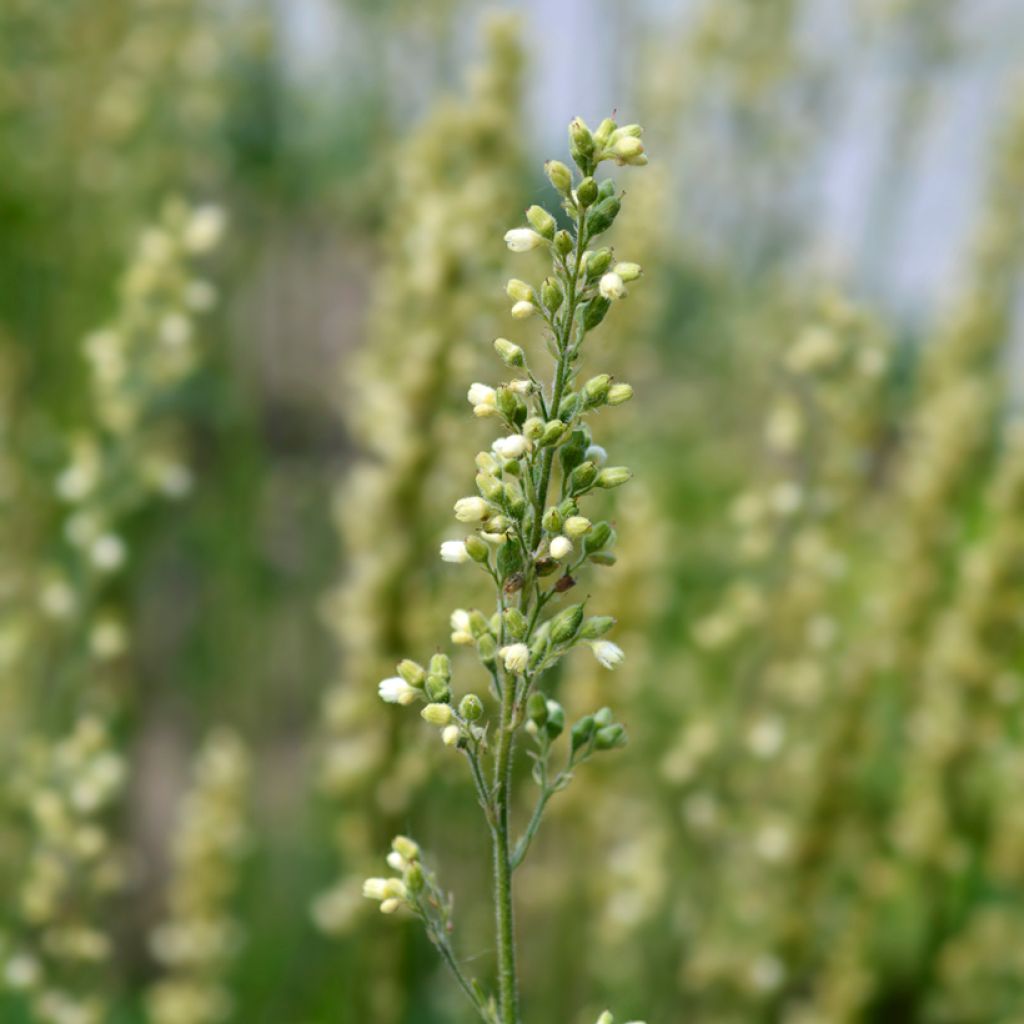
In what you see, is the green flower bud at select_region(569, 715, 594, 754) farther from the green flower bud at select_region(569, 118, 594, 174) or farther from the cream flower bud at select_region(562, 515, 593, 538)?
the green flower bud at select_region(569, 118, 594, 174)

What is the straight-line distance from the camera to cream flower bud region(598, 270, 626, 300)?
136 cm

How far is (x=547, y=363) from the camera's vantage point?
8.05 ft

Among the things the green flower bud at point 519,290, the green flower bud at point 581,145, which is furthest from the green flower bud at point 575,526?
the green flower bud at point 581,145

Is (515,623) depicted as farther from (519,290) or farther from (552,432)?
(519,290)

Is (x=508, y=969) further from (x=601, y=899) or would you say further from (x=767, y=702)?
(x=601, y=899)

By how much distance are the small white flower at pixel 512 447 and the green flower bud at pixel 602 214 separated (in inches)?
8.3

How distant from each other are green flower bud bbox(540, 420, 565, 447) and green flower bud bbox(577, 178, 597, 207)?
0.21 metres

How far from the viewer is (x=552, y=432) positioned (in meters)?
1.32

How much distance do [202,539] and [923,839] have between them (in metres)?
2.99

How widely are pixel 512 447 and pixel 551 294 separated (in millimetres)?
165

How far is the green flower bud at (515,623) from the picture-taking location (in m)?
1.36

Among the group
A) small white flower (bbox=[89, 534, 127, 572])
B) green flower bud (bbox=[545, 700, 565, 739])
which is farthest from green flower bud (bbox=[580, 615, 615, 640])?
small white flower (bbox=[89, 534, 127, 572])

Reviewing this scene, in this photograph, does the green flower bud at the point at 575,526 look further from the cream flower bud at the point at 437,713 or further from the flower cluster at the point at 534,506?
the cream flower bud at the point at 437,713

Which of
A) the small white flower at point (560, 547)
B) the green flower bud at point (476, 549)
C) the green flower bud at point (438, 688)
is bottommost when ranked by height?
the green flower bud at point (438, 688)
